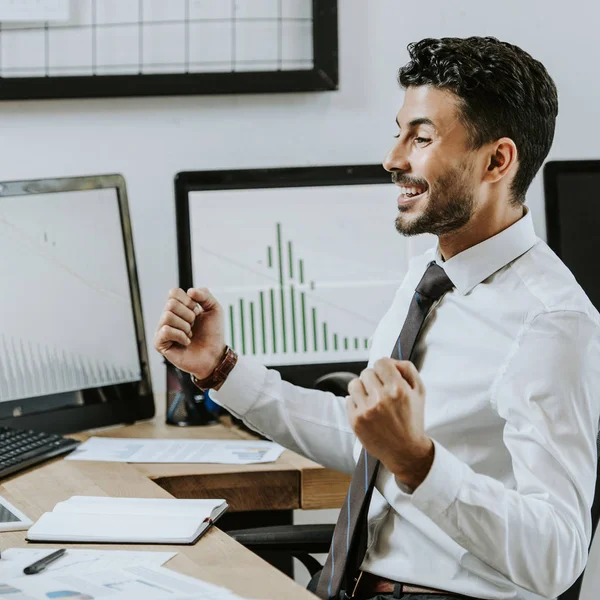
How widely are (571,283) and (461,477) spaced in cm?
35

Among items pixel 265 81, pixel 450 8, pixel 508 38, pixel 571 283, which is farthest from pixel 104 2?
pixel 571 283

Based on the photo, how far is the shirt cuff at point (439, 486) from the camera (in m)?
1.07

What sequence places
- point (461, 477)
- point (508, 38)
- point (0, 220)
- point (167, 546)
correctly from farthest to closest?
point (508, 38) → point (0, 220) → point (167, 546) → point (461, 477)

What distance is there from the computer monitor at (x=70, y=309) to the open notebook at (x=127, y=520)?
507 millimetres

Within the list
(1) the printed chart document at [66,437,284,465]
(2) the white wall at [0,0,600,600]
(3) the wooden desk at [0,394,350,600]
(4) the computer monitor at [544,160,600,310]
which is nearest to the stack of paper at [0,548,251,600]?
(3) the wooden desk at [0,394,350,600]

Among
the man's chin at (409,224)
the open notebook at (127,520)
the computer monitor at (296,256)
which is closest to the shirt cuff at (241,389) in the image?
the open notebook at (127,520)

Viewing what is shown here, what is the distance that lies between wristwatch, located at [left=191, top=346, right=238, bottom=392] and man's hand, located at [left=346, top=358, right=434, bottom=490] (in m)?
0.49

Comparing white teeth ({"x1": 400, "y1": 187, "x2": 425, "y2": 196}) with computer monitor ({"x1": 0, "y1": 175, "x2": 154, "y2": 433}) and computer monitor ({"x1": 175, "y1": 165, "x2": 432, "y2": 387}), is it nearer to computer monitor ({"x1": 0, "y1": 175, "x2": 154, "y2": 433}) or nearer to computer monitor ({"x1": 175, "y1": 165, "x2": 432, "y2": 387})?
computer monitor ({"x1": 175, "y1": 165, "x2": 432, "y2": 387})

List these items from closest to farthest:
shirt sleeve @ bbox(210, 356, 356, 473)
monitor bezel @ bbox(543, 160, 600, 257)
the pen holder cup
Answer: shirt sleeve @ bbox(210, 356, 356, 473)
the pen holder cup
monitor bezel @ bbox(543, 160, 600, 257)

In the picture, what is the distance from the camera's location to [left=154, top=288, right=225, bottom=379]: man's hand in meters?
1.46

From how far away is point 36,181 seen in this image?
184cm

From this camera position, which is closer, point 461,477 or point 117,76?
point 461,477

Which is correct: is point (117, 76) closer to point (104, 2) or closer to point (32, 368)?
point (104, 2)

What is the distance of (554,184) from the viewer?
6.73 ft
